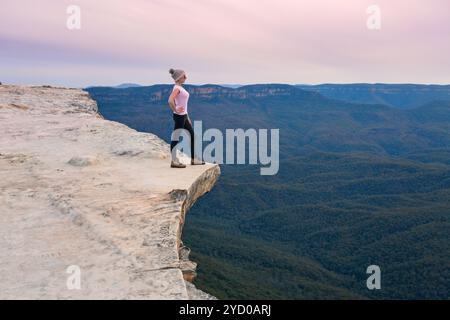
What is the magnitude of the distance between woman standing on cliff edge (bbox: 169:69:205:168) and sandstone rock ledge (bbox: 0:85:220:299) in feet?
1.23

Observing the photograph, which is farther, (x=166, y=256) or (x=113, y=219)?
(x=113, y=219)

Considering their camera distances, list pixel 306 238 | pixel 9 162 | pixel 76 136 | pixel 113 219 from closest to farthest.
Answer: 1. pixel 113 219
2. pixel 9 162
3. pixel 76 136
4. pixel 306 238

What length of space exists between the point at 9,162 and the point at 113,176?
2.80 meters

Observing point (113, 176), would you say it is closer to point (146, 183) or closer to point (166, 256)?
point (146, 183)

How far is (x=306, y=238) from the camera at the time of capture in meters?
109

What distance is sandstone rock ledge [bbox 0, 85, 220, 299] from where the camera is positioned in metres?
5.08

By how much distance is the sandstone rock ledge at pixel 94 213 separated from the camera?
5.08 meters

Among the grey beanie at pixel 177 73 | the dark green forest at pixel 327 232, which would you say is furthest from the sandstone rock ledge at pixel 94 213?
the dark green forest at pixel 327 232

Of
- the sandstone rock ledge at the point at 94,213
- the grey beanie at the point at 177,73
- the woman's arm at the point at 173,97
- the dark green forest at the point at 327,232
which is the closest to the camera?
the sandstone rock ledge at the point at 94,213

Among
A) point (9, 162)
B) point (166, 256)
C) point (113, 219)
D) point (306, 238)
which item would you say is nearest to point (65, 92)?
point (9, 162)

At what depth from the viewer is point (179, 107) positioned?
9.88 m

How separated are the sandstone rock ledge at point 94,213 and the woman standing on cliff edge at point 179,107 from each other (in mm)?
376

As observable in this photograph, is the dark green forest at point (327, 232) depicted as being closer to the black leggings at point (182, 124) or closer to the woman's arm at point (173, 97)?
the black leggings at point (182, 124)
